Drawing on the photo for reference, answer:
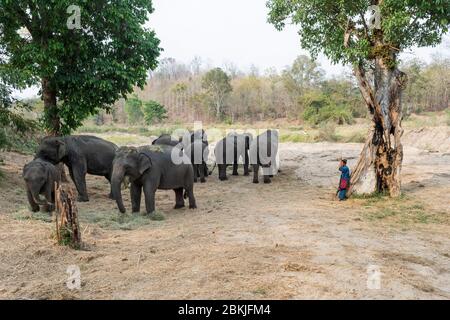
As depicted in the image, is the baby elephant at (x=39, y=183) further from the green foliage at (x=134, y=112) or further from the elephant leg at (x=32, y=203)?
the green foliage at (x=134, y=112)

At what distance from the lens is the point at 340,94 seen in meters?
51.0

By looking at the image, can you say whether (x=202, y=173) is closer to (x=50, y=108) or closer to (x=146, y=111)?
(x=50, y=108)

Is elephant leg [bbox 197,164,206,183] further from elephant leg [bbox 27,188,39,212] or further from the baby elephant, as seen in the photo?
elephant leg [bbox 27,188,39,212]

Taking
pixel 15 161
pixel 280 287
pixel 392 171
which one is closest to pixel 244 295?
pixel 280 287

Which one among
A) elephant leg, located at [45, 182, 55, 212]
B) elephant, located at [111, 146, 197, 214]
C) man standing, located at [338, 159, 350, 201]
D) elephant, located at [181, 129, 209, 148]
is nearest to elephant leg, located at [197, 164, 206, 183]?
elephant, located at [181, 129, 209, 148]

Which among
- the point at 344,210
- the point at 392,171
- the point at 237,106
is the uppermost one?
the point at 237,106

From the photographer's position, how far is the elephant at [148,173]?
992 cm

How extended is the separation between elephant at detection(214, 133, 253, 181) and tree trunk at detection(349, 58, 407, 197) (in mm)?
5890

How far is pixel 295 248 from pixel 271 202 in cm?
511

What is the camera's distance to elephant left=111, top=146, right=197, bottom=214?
391 inches

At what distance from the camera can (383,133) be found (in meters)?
12.9

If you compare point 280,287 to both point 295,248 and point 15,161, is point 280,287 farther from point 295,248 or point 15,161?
point 15,161

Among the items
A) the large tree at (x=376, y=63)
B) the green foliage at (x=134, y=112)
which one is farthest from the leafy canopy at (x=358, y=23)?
Result: the green foliage at (x=134, y=112)

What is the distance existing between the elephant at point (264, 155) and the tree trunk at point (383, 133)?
4.26m
